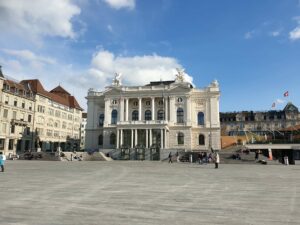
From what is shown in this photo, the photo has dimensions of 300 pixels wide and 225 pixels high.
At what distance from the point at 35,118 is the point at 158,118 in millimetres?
32567

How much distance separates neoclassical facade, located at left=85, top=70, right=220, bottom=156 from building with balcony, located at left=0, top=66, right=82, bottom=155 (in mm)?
13617

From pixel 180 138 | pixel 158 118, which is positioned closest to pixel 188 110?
pixel 180 138

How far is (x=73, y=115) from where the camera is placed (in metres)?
95.1

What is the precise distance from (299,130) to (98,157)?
55089 mm

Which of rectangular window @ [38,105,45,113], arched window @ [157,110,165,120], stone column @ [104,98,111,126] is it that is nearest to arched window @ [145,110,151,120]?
arched window @ [157,110,165,120]

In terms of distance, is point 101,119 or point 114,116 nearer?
point 114,116

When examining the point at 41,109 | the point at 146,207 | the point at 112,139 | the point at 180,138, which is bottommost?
the point at 146,207

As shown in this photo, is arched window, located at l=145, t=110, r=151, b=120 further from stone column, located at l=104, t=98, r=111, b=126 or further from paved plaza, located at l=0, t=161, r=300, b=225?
paved plaza, located at l=0, t=161, r=300, b=225

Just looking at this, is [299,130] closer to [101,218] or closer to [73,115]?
[73,115]

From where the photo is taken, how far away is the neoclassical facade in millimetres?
65000

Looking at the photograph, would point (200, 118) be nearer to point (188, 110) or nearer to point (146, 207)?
point (188, 110)

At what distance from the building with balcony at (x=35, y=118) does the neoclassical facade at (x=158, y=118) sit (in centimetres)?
1362

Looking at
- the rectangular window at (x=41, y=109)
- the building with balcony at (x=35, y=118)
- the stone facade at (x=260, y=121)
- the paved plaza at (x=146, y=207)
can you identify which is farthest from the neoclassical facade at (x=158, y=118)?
the paved plaza at (x=146, y=207)

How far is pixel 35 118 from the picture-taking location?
242 feet
